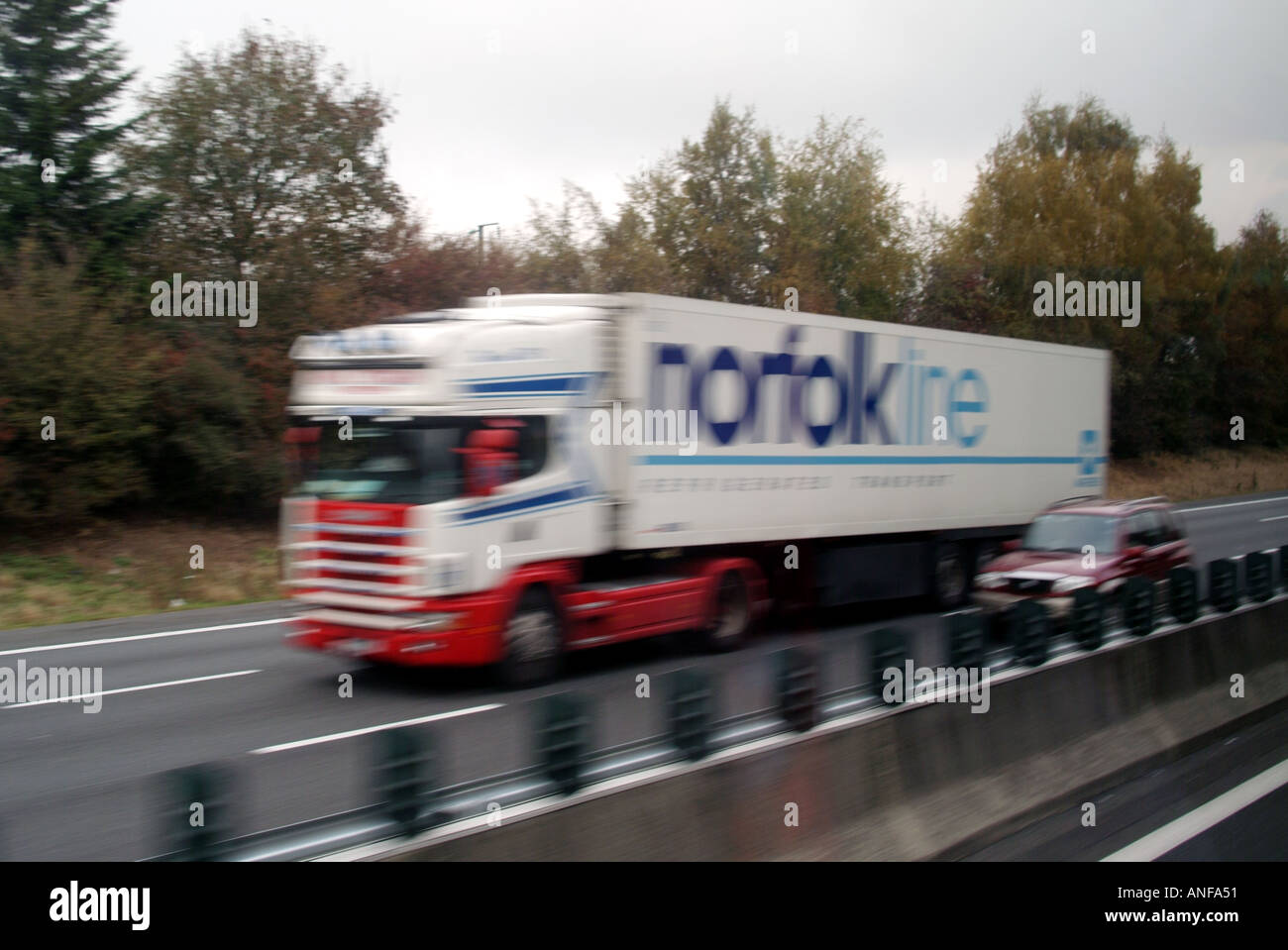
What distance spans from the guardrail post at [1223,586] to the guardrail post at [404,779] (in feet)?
27.9

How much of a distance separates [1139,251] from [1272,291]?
8.90m

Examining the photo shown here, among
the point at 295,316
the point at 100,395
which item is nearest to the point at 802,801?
the point at 100,395

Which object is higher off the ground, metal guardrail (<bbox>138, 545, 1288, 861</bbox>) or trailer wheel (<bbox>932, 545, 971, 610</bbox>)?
metal guardrail (<bbox>138, 545, 1288, 861</bbox>)

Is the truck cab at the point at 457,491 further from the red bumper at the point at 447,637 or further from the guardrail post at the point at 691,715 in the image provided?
the guardrail post at the point at 691,715

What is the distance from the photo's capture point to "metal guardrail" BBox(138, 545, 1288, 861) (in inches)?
153

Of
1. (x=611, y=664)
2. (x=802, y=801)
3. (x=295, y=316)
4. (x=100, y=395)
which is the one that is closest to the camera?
(x=802, y=801)

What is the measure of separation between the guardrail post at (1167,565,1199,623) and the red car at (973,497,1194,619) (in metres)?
2.75

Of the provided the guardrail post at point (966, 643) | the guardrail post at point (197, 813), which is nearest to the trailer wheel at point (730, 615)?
the guardrail post at point (966, 643)

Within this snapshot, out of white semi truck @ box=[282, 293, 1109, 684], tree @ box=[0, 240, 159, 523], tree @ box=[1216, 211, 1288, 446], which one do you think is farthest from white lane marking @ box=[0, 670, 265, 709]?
tree @ box=[1216, 211, 1288, 446]

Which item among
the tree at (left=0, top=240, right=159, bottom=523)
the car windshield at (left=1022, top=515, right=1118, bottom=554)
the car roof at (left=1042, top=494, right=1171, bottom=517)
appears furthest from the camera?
the tree at (left=0, top=240, right=159, bottom=523)

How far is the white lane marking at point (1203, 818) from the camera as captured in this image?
6.59m

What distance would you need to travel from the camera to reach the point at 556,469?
1140 cm

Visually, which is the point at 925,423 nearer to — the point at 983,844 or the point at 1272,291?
the point at 983,844

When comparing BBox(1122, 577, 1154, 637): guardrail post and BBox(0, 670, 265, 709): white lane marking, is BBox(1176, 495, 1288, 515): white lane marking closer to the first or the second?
BBox(1122, 577, 1154, 637): guardrail post
